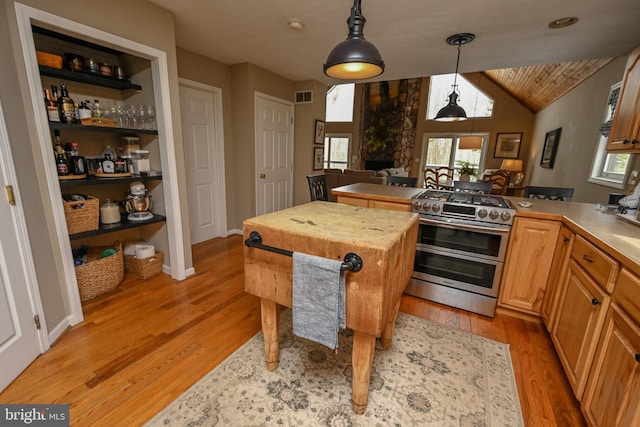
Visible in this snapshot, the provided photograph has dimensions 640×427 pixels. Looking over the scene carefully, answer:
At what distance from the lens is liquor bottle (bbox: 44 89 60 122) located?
6.09ft

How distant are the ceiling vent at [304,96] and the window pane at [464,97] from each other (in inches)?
215

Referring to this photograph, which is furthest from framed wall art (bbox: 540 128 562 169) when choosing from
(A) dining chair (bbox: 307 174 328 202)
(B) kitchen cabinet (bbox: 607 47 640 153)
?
(A) dining chair (bbox: 307 174 328 202)

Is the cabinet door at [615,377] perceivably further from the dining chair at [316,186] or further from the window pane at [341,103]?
the window pane at [341,103]

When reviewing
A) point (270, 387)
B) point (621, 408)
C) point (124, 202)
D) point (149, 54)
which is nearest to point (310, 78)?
point (149, 54)

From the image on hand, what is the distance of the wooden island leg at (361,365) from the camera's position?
1.20 metres

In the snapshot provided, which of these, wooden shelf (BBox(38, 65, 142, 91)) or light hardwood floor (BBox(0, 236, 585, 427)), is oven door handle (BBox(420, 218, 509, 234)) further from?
wooden shelf (BBox(38, 65, 142, 91))

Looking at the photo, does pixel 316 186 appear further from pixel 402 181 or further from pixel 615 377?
pixel 615 377

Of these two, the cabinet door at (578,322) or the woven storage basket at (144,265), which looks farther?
the woven storage basket at (144,265)

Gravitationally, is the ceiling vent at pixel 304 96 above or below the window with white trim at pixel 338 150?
above

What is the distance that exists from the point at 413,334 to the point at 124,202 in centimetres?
285

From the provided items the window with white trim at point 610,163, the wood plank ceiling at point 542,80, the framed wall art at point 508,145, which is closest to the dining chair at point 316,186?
the window with white trim at point 610,163

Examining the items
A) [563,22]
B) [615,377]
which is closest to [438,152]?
[563,22]

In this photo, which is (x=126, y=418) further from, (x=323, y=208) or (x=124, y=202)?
(x=124, y=202)

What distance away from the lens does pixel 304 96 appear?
439 centimetres
